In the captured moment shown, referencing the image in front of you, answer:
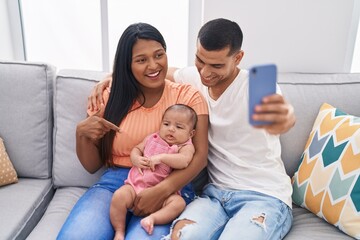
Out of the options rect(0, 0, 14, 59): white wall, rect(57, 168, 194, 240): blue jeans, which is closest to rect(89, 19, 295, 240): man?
rect(57, 168, 194, 240): blue jeans

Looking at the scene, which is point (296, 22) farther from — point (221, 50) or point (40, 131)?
point (40, 131)

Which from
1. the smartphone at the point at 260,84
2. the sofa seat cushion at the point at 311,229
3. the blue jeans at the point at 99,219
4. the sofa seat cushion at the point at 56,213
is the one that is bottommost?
the sofa seat cushion at the point at 56,213

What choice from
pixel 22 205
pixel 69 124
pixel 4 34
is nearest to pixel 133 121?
pixel 69 124

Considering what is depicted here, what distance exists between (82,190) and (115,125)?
0.40 m

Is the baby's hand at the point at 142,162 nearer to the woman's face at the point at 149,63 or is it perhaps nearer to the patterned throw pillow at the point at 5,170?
the woman's face at the point at 149,63

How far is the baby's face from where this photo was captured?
4.58 feet

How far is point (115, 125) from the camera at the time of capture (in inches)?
57.5

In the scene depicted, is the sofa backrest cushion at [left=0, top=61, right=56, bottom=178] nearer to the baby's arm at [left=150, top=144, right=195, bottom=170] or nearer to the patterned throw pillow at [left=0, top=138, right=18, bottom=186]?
the patterned throw pillow at [left=0, top=138, right=18, bottom=186]

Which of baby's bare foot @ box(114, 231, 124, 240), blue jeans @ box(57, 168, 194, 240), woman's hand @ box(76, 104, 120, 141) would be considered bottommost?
baby's bare foot @ box(114, 231, 124, 240)

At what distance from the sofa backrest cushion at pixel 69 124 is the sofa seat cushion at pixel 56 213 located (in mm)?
42

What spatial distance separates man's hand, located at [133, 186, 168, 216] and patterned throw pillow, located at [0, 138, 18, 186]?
65 centimetres

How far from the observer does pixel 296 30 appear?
178 cm

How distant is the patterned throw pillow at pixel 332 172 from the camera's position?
131 cm

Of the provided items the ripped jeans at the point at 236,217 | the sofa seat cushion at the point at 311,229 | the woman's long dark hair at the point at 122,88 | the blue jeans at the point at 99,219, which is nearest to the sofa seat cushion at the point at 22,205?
the blue jeans at the point at 99,219
